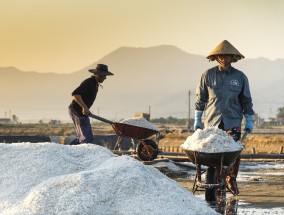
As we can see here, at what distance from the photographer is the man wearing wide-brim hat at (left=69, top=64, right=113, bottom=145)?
28.4ft

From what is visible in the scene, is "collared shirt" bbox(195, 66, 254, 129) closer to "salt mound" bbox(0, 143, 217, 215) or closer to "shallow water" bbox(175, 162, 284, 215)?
"shallow water" bbox(175, 162, 284, 215)

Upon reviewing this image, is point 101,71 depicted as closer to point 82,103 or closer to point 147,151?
point 82,103

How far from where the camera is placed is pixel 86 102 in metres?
8.91

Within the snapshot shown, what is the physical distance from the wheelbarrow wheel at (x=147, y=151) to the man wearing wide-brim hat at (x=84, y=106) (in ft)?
11.8

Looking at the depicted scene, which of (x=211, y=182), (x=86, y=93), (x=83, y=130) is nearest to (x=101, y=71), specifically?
(x=86, y=93)

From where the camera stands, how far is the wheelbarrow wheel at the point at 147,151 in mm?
12359

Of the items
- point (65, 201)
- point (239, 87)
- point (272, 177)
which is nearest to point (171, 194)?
point (65, 201)

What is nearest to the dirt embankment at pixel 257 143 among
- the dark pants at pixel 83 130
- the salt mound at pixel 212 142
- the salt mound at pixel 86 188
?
the dark pants at pixel 83 130

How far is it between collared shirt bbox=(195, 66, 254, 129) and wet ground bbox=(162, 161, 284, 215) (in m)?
1.02

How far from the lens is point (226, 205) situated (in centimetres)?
681

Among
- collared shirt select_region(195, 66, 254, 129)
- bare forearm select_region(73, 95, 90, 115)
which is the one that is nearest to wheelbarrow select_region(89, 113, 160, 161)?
bare forearm select_region(73, 95, 90, 115)

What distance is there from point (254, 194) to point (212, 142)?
1619 mm

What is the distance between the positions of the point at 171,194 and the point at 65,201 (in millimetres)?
1052

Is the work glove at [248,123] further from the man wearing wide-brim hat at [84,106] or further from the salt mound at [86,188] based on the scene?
the man wearing wide-brim hat at [84,106]
